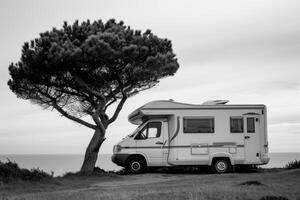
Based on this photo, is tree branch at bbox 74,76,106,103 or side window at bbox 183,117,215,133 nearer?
side window at bbox 183,117,215,133

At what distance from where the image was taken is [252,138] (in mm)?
21438

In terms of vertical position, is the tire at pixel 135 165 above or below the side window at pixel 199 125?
below

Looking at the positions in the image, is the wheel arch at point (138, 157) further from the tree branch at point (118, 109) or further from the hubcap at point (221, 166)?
the hubcap at point (221, 166)

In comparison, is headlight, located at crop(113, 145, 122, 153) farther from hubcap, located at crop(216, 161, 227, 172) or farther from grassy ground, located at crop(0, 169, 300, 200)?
hubcap, located at crop(216, 161, 227, 172)

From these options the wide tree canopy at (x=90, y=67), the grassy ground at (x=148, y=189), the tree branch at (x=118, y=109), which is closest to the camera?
the grassy ground at (x=148, y=189)

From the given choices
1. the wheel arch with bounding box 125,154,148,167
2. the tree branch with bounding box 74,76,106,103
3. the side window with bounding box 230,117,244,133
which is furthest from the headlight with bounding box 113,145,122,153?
the side window with bounding box 230,117,244,133

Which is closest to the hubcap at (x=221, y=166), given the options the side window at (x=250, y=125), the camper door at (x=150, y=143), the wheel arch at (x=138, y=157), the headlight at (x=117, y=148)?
the side window at (x=250, y=125)

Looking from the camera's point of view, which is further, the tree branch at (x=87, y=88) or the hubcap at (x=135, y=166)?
the tree branch at (x=87, y=88)

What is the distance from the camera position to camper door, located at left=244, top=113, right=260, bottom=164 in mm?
21391

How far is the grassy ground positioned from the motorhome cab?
147 cm

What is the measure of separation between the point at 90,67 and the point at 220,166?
685 centimetres

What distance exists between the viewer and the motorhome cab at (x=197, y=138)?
21297 mm

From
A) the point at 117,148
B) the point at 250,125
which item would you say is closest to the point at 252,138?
the point at 250,125

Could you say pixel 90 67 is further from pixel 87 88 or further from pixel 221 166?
pixel 221 166
